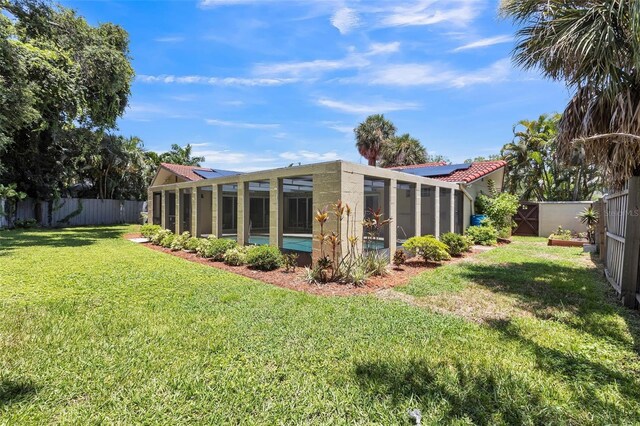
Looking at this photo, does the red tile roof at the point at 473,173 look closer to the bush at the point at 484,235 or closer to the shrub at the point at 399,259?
the bush at the point at 484,235

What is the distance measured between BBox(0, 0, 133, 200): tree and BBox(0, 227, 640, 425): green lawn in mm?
7186

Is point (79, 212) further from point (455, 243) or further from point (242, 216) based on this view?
point (455, 243)

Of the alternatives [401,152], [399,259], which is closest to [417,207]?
[399,259]

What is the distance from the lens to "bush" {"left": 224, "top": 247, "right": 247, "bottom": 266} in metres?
10.3

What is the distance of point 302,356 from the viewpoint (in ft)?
13.1

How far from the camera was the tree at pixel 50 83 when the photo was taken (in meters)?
10.5

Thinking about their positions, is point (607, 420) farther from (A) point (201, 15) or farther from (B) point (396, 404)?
(A) point (201, 15)

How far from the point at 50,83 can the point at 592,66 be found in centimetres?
1820

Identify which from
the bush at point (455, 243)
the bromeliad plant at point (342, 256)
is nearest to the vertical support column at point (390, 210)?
the bromeliad plant at point (342, 256)

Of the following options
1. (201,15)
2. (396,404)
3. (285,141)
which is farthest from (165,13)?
(285,141)

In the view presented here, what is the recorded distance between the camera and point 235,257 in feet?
34.2

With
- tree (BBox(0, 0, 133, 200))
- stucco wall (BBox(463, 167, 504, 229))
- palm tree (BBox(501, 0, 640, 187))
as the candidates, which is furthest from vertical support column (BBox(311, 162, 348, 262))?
tree (BBox(0, 0, 133, 200))

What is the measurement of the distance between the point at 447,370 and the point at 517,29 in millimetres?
8260

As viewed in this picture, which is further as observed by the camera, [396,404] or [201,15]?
[201,15]
